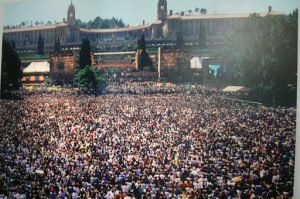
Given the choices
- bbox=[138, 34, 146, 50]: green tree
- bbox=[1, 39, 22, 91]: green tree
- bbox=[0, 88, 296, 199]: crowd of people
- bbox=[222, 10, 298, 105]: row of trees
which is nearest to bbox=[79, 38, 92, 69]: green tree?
bbox=[0, 88, 296, 199]: crowd of people

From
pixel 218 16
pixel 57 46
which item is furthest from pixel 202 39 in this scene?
pixel 57 46

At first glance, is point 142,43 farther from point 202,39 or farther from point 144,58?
point 202,39

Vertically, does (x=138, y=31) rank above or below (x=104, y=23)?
below

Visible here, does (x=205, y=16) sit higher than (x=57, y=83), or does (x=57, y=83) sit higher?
(x=205, y=16)

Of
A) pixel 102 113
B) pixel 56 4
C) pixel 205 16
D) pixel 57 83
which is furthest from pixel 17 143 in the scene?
pixel 205 16

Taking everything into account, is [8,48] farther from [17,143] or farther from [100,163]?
[100,163]

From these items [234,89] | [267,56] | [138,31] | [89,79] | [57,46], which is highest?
[138,31]
